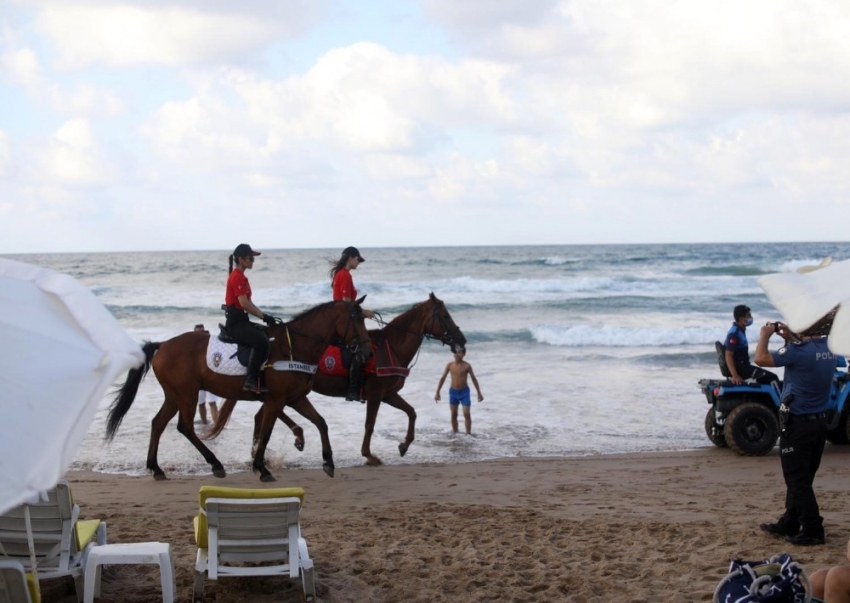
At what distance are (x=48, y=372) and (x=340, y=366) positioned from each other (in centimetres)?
772

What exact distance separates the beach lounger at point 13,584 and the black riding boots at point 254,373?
483 cm

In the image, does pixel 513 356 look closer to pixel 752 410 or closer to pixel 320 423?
pixel 752 410

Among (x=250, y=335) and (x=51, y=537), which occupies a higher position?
(x=250, y=335)

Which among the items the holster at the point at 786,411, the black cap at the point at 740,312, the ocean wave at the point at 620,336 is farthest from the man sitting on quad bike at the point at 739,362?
the ocean wave at the point at 620,336

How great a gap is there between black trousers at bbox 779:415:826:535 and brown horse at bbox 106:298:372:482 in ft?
15.7

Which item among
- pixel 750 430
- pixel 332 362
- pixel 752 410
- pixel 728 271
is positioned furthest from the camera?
pixel 728 271

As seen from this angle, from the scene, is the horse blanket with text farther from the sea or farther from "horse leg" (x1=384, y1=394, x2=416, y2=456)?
the sea

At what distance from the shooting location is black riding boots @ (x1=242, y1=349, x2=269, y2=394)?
30.3ft

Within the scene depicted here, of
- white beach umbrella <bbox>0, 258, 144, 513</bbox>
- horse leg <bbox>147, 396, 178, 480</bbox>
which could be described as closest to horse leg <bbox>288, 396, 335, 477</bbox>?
horse leg <bbox>147, 396, 178, 480</bbox>

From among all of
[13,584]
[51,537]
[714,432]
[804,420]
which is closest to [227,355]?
[51,537]

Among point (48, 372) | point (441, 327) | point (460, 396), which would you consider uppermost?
point (48, 372)

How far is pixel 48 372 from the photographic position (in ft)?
9.14

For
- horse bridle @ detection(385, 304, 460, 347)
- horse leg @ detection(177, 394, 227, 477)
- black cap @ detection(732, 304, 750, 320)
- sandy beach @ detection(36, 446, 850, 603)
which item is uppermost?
black cap @ detection(732, 304, 750, 320)

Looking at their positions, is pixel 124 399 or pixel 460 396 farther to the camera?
pixel 460 396
